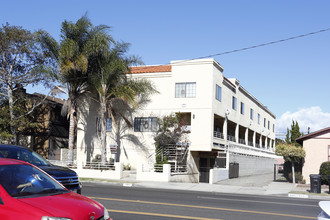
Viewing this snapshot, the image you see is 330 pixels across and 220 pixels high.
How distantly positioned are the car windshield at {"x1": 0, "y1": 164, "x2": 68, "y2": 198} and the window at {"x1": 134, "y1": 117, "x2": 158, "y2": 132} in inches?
1067

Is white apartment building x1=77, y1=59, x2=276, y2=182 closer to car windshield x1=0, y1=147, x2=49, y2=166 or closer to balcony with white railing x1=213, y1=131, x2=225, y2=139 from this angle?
balcony with white railing x1=213, y1=131, x2=225, y2=139

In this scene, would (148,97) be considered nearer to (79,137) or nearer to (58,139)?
(79,137)

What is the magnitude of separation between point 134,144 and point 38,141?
11.7m

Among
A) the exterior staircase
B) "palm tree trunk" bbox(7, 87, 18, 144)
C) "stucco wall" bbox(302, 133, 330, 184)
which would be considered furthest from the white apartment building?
"stucco wall" bbox(302, 133, 330, 184)

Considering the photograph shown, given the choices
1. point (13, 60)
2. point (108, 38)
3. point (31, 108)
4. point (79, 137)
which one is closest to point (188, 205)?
point (108, 38)

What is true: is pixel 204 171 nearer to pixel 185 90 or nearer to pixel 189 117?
pixel 189 117

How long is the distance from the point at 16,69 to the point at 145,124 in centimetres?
1309

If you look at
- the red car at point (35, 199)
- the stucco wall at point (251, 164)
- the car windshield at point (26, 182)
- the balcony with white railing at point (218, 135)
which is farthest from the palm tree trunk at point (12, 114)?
the red car at point (35, 199)

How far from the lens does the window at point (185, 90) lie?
33312 millimetres

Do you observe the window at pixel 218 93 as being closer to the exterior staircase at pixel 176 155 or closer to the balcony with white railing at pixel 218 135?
the balcony with white railing at pixel 218 135

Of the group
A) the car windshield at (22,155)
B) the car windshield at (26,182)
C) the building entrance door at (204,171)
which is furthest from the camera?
the building entrance door at (204,171)

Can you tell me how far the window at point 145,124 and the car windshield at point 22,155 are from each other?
22939 mm

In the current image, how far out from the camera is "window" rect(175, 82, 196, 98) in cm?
3331

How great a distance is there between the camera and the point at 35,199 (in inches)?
223
